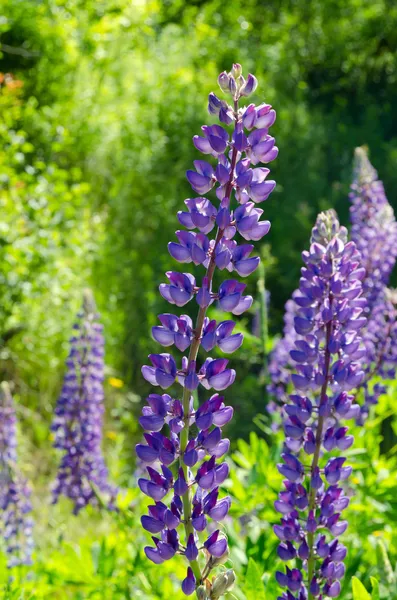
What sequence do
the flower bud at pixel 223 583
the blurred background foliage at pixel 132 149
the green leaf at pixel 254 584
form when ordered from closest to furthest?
1. the flower bud at pixel 223 583
2. the green leaf at pixel 254 584
3. the blurred background foliage at pixel 132 149

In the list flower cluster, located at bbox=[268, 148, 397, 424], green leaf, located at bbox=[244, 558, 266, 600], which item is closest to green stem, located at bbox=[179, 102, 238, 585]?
green leaf, located at bbox=[244, 558, 266, 600]

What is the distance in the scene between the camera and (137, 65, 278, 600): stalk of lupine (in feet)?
4.25

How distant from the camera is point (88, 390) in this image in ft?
9.46

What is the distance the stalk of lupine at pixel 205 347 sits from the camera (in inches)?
51.0

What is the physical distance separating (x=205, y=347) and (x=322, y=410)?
0.43 m

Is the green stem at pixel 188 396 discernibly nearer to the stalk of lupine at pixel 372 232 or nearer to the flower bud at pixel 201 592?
the flower bud at pixel 201 592

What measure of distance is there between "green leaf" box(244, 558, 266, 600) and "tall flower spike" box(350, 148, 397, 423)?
33.7 inches

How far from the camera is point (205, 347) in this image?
1.28 m

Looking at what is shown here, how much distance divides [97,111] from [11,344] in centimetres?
337

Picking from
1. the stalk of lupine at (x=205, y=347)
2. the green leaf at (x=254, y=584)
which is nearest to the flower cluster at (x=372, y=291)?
the green leaf at (x=254, y=584)

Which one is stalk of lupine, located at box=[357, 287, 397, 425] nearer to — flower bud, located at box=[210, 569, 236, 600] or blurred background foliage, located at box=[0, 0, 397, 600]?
flower bud, located at box=[210, 569, 236, 600]

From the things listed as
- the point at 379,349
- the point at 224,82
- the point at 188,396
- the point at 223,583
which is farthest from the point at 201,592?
the point at 379,349

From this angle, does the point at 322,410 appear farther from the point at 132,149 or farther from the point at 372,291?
the point at 132,149

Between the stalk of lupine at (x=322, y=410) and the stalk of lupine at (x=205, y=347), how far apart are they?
0.33 meters
